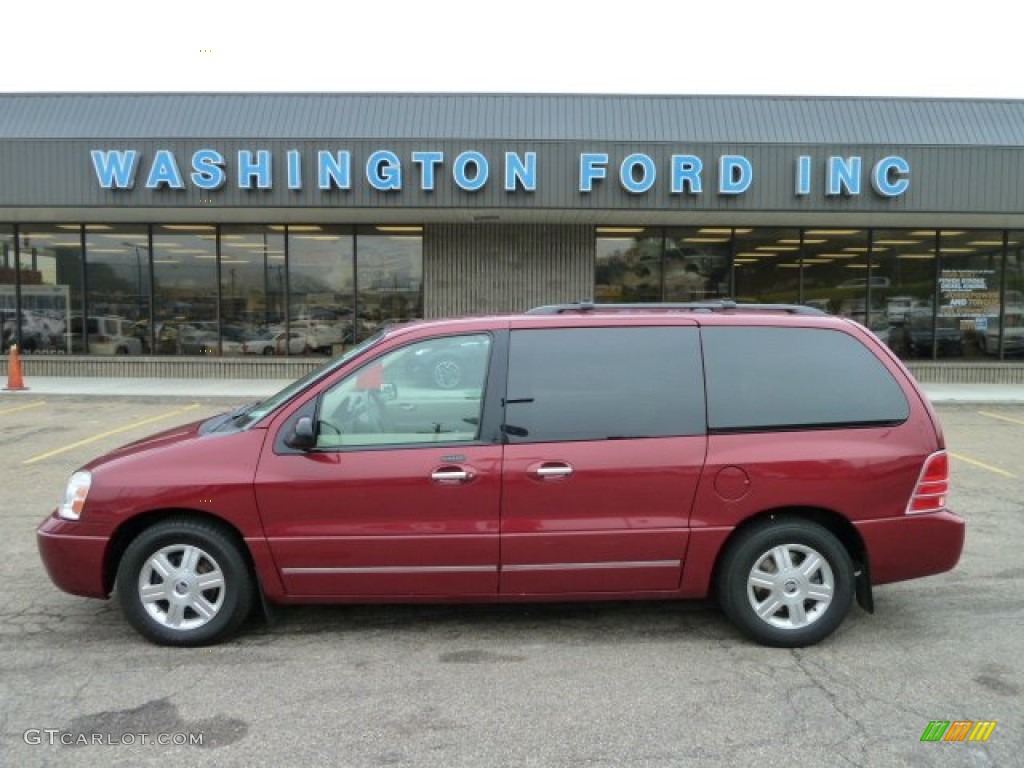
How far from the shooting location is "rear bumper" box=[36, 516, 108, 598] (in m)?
4.12

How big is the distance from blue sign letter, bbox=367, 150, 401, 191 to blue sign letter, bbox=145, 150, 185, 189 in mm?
3368

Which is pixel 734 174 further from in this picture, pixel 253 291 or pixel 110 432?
pixel 110 432

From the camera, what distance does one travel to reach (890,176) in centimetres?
1464

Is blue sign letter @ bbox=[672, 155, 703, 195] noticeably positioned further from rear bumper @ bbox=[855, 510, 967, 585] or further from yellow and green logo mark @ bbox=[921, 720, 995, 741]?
yellow and green logo mark @ bbox=[921, 720, 995, 741]

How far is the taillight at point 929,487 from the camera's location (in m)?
4.18

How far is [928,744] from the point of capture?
10.7 ft

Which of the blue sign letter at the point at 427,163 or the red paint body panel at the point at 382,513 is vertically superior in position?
the blue sign letter at the point at 427,163

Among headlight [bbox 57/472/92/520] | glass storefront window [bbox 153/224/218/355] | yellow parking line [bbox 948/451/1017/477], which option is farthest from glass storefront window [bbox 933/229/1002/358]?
headlight [bbox 57/472/92/520]


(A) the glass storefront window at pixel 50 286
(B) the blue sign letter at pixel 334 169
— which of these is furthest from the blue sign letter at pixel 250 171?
(A) the glass storefront window at pixel 50 286

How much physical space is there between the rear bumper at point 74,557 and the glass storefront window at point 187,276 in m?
13.9

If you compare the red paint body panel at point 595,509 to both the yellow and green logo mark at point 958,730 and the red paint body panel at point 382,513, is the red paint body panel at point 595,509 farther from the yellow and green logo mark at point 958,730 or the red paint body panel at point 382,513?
the yellow and green logo mark at point 958,730

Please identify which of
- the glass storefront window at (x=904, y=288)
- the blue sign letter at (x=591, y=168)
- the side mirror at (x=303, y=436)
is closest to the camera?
the side mirror at (x=303, y=436)

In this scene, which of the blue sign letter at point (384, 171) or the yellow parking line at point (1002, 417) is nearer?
the yellow parking line at point (1002, 417)

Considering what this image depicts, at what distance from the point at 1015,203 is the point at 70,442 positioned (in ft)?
50.6
